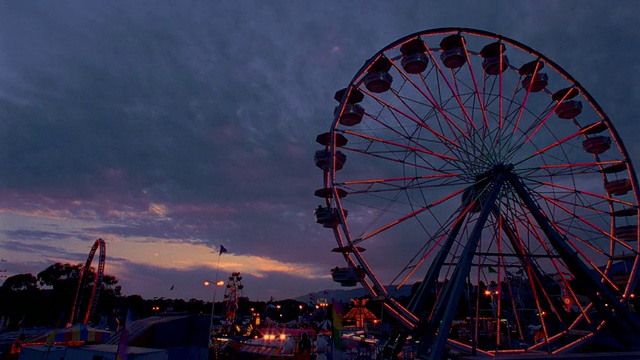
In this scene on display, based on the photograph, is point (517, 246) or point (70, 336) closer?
point (517, 246)

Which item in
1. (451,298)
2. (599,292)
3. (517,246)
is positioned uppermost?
(517,246)

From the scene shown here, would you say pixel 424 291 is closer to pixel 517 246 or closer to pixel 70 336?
pixel 517 246

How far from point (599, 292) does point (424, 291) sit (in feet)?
20.6

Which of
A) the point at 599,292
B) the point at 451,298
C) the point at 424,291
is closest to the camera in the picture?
the point at 451,298

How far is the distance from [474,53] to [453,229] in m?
8.39

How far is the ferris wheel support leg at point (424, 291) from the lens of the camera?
14.3m

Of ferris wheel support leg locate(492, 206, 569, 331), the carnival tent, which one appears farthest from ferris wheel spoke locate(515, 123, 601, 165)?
the carnival tent

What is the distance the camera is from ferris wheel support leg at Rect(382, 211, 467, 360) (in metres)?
14.3

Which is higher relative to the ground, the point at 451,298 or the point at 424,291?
the point at 424,291

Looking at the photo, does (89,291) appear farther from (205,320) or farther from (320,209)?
(320,209)

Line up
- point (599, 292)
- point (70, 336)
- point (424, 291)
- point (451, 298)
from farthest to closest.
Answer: point (70, 336), point (424, 291), point (599, 292), point (451, 298)

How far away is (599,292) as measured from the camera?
14.6m

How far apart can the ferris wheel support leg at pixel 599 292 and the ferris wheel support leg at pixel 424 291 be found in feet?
9.83

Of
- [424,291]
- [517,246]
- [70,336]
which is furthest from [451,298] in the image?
[70,336]
